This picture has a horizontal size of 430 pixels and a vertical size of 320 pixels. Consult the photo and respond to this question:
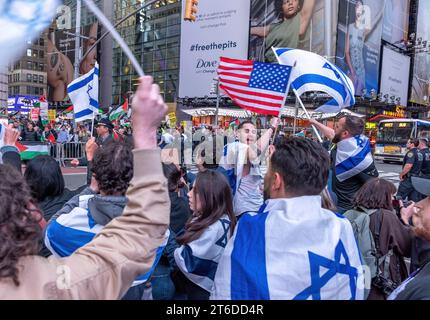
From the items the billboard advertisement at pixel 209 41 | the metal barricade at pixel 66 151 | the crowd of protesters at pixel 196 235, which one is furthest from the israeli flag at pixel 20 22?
the billboard advertisement at pixel 209 41

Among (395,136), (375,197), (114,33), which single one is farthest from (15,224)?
(395,136)

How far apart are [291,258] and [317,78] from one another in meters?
5.31

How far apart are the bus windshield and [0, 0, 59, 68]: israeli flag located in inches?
1067

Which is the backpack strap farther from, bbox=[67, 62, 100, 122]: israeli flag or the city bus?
the city bus

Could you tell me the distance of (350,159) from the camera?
467cm

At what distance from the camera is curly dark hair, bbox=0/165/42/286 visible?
117 centimetres

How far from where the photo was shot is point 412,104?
53.4m

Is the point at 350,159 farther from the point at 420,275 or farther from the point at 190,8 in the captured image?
the point at 190,8

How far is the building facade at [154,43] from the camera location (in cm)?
5153

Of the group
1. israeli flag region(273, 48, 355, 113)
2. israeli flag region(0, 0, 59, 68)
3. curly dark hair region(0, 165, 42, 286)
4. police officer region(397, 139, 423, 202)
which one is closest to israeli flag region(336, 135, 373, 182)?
israeli flag region(273, 48, 355, 113)

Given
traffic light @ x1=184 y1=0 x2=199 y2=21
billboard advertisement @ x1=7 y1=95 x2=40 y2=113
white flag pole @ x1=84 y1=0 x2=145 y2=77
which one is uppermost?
traffic light @ x1=184 y1=0 x2=199 y2=21

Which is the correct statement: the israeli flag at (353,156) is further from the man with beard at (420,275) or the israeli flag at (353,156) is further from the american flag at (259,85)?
the man with beard at (420,275)

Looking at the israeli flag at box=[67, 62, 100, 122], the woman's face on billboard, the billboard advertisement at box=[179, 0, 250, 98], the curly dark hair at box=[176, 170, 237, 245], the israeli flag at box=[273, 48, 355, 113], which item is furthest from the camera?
the billboard advertisement at box=[179, 0, 250, 98]

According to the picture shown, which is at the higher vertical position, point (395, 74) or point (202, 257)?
point (395, 74)
